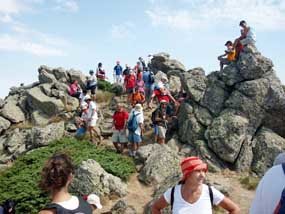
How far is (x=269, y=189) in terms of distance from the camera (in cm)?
301

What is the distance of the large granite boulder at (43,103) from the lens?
96.1 ft

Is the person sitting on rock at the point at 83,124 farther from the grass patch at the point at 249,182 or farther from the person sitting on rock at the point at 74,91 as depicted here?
the person sitting on rock at the point at 74,91

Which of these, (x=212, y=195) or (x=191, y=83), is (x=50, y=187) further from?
(x=191, y=83)

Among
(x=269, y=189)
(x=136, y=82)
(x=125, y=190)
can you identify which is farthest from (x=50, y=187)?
(x=136, y=82)

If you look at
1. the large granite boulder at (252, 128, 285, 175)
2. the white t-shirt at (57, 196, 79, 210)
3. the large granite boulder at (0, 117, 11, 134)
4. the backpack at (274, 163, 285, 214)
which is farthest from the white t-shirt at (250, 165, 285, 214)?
the large granite boulder at (0, 117, 11, 134)

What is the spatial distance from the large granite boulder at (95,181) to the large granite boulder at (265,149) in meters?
6.42

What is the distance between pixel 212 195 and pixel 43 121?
24802 millimetres

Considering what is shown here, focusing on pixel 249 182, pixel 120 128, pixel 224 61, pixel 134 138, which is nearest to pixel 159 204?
pixel 249 182

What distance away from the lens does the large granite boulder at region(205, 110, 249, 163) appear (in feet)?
63.6

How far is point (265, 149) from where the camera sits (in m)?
19.5

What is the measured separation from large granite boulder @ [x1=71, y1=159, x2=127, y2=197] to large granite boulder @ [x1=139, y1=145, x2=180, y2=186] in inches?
45.0

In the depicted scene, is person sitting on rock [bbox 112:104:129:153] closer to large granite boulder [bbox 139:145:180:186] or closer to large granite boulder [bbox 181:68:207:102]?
large granite boulder [bbox 139:145:180:186]

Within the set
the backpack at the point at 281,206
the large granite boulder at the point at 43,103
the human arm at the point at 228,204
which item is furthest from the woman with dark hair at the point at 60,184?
the large granite boulder at the point at 43,103

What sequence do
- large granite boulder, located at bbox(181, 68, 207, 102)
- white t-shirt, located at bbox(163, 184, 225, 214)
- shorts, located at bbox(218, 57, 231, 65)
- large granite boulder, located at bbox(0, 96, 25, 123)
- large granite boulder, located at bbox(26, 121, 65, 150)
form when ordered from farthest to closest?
large granite boulder, located at bbox(0, 96, 25, 123)
shorts, located at bbox(218, 57, 231, 65)
large granite boulder, located at bbox(181, 68, 207, 102)
large granite boulder, located at bbox(26, 121, 65, 150)
white t-shirt, located at bbox(163, 184, 225, 214)
